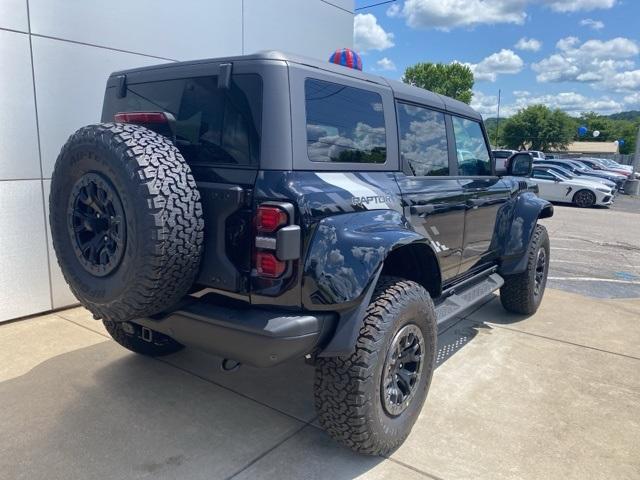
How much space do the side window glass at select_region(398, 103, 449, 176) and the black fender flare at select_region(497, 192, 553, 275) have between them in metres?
1.23

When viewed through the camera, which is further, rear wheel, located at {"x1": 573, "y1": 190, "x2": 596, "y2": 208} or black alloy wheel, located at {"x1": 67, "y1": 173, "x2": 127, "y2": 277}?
rear wheel, located at {"x1": 573, "y1": 190, "x2": 596, "y2": 208}

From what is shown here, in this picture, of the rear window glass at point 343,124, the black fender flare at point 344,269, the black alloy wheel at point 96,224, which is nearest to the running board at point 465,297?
the black fender flare at point 344,269

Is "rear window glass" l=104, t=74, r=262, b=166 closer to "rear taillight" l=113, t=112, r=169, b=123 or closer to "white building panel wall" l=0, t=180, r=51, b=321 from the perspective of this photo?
"rear taillight" l=113, t=112, r=169, b=123

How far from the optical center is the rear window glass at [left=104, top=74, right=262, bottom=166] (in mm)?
2309

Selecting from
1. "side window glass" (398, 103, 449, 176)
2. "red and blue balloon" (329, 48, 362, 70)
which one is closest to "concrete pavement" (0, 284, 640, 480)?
"side window glass" (398, 103, 449, 176)

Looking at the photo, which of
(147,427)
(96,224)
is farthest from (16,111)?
(147,427)

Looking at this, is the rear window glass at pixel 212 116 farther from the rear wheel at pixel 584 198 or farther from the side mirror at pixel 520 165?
the rear wheel at pixel 584 198

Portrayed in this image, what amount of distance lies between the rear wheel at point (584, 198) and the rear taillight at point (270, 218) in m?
17.8

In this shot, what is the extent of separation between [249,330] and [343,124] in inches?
47.7

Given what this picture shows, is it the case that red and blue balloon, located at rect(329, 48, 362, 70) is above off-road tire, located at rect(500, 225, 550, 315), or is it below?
above

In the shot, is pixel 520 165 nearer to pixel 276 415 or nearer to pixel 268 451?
pixel 276 415

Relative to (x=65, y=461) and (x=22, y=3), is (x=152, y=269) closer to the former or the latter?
(x=65, y=461)

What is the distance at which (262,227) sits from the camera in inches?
86.5

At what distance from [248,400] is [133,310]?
1266 mm
